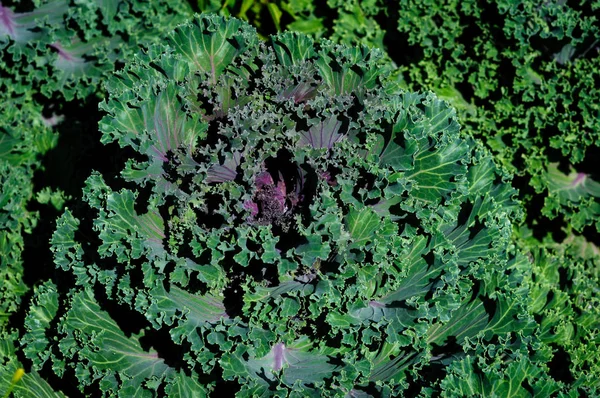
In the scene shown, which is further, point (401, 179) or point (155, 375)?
point (155, 375)

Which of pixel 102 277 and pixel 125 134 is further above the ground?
pixel 125 134

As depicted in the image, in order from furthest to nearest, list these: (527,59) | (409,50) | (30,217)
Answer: (409,50), (527,59), (30,217)

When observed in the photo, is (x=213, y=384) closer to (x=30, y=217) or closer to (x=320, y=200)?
(x=320, y=200)

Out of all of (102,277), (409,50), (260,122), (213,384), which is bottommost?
(213,384)

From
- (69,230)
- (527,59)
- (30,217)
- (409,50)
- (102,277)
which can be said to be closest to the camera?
(102,277)

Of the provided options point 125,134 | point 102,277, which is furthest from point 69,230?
point 125,134

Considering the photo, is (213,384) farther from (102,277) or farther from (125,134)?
(125,134)
